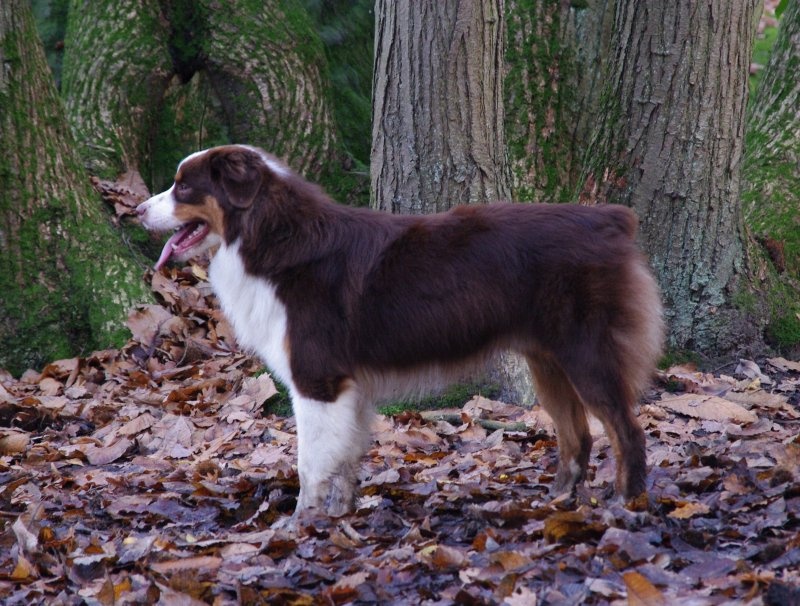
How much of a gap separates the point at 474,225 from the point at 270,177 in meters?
1.13

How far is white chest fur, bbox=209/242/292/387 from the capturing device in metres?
5.43

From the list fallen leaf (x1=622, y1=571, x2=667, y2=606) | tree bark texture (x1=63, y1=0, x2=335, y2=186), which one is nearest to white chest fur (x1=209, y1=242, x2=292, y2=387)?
fallen leaf (x1=622, y1=571, x2=667, y2=606)

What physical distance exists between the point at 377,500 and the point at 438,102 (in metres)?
2.68

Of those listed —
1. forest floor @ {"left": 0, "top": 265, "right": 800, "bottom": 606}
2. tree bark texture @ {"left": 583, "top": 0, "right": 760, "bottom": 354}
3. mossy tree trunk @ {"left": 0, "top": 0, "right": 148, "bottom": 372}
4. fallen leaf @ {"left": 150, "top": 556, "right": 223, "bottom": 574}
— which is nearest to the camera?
forest floor @ {"left": 0, "top": 265, "right": 800, "bottom": 606}

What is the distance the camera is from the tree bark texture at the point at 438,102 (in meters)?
6.66

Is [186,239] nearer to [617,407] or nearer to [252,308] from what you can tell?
[252,308]

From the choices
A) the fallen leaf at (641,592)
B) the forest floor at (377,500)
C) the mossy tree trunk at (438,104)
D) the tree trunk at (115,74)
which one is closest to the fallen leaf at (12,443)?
the forest floor at (377,500)

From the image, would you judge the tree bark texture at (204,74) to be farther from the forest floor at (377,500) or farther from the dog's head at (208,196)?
the dog's head at (208,196)

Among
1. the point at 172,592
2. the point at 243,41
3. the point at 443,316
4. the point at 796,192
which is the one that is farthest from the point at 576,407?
the point at 243,41

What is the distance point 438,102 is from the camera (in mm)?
6711

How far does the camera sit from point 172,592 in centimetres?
425

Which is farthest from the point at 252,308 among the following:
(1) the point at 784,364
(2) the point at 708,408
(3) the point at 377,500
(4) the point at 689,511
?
(1) the point at 784,364

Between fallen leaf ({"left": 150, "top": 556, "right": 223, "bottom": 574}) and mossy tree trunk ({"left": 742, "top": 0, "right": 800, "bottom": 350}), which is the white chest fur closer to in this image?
fallen leaf ({"left": 150, "top": 556, "right": 223, "bottom": 574})

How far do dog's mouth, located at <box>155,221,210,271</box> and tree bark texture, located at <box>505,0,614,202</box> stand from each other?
3914 mm
